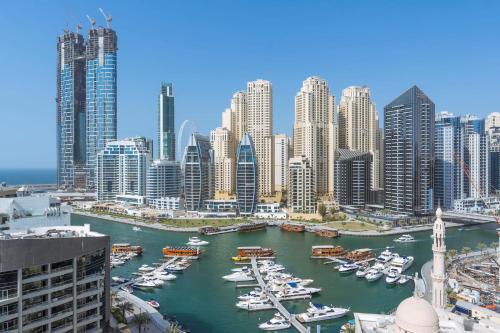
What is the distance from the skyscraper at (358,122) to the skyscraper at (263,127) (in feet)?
35.3

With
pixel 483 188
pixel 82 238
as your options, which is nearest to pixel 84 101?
pixel 483 188

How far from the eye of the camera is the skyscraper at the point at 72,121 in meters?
76.9

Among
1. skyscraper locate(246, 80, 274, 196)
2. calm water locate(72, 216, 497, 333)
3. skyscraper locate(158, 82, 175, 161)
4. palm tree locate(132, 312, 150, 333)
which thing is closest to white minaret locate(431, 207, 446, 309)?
calm water locate(72, 216, 497, 333)

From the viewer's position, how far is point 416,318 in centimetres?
940

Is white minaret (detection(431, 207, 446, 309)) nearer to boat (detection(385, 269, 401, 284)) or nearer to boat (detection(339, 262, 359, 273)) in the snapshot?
boat (detection(385, 269, 401, 284))

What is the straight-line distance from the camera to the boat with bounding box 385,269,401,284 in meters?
24.6

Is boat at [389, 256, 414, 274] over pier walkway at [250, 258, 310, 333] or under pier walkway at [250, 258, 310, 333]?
over

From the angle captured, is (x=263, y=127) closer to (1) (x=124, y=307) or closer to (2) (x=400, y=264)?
(2) (x=400, y=264)

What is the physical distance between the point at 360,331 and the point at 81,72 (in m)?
77.4

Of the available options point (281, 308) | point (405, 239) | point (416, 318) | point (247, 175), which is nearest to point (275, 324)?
point (281, 308)

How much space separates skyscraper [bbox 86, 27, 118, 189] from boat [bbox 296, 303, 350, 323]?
6046 centimetres

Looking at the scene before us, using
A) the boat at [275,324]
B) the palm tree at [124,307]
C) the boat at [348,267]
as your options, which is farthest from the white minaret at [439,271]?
the boat at [348,267]

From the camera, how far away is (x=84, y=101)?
77812 mm

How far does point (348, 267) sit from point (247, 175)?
966 inches
